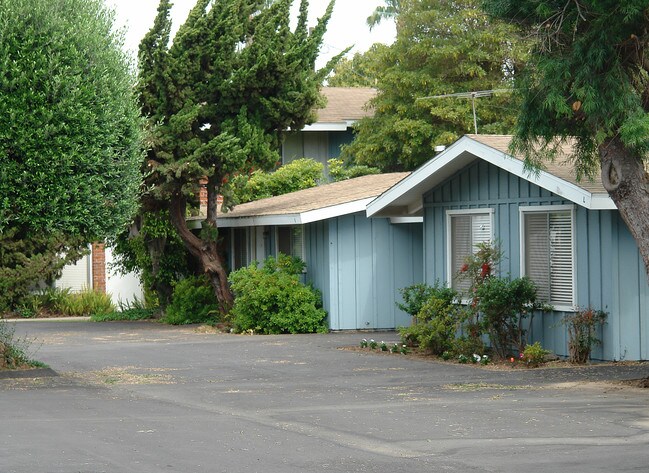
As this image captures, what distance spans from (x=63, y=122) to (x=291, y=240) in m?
11.0

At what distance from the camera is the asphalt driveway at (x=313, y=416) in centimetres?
921

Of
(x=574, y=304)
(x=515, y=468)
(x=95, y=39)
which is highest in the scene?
(x=95, y=39)

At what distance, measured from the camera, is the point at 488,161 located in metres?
17.5

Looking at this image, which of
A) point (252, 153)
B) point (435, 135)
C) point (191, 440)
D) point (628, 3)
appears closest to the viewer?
point (191, 440)

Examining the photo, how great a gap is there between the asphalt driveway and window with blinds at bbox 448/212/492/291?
2289mm

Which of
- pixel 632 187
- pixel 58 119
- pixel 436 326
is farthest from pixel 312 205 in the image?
pixel 632 187

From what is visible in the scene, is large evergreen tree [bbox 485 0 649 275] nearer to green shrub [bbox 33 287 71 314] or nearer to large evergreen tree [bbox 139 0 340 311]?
large evergreen tree [bbox 139 0 340 311]

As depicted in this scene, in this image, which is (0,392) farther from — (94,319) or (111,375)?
(94,319)

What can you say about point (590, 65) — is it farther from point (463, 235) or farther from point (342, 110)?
point (342, 110)

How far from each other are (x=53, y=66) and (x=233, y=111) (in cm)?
927

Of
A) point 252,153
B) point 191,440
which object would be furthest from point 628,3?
point 252,153

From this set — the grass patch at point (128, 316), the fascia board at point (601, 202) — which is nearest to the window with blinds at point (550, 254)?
the fascia board at point (601, 202)

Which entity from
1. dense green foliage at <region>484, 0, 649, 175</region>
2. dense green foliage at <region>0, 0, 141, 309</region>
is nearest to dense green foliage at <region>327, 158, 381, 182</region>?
dense green foliage at <region>0, 0, 141, 309</region>

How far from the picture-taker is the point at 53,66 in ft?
46.6
